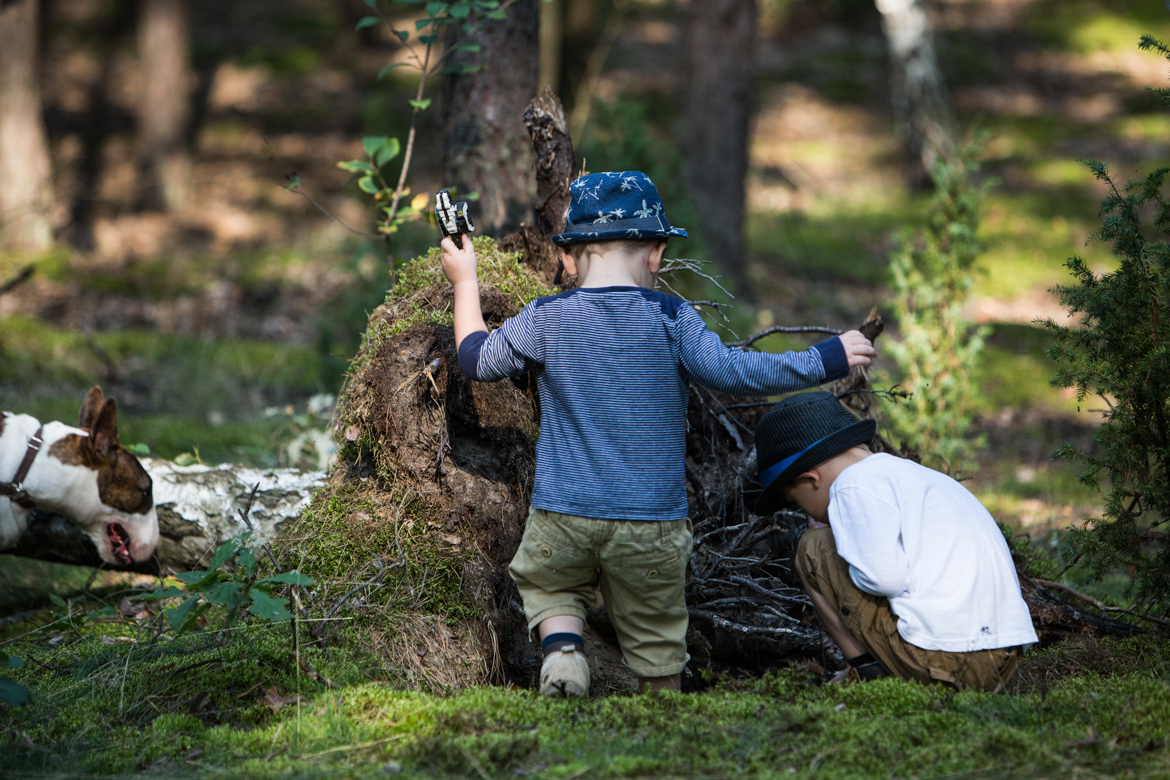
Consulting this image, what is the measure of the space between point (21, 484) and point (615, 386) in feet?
10.8

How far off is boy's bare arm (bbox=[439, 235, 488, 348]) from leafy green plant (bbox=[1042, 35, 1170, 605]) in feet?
7.52

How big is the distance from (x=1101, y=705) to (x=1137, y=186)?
6.27ft

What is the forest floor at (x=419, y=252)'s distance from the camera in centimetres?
264

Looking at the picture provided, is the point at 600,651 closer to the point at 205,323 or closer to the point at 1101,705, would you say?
the point at 1101,705

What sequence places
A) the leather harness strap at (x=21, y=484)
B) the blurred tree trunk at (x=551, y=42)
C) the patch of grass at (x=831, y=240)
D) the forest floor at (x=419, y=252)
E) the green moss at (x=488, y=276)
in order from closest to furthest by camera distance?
the forest floor at (x=419, y=252), the green moss at (x=488, y=276), the leather harness strap at (x=21, y=484), the blurred tree trunk at (x=551, y=42), the patch of grass at (x=831, y=240)

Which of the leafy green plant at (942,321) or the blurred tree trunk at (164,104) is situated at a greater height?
the blurred tree trunk at (164,104)

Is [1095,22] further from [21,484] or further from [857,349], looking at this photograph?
[21,484]

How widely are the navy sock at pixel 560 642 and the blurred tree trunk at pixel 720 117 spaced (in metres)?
7.98

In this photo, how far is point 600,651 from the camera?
3754 mm

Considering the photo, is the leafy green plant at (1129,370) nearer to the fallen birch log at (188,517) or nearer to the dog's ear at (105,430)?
the fallen birch log at (188,517)

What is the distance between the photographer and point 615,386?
3053mm

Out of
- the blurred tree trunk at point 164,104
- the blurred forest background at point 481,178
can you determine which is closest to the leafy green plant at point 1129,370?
the blurred forest background at point 481,178

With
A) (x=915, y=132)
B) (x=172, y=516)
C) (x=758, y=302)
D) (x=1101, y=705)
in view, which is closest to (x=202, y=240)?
(x=758, y=302)

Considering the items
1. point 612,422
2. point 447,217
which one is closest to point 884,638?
point 612,422
